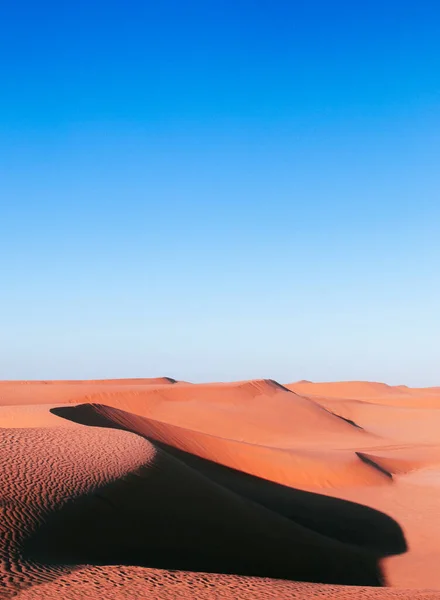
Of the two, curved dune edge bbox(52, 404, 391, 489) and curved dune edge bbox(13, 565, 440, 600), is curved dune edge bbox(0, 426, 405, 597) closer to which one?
curved dune edge bbox(13, 565, 440, 600)

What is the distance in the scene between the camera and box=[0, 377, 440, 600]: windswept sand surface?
693 centimetres

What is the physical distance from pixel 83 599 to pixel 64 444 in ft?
19.8

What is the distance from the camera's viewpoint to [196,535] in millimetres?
9812

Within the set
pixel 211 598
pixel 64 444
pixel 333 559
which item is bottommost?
pixel 333 559

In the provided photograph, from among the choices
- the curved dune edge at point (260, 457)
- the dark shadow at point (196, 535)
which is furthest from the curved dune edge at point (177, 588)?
the curved dune edge at point (260, 457)

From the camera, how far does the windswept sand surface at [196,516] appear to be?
6.93 meters

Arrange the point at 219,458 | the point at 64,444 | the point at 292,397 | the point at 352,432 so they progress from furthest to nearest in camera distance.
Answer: the point at 292,397 → the point at 352,432 → the point at 219,458 → the point at 64,444

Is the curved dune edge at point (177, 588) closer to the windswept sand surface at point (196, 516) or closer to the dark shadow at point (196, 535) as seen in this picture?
the windswept sand surface at point (196, 516)

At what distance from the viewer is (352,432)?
33406mm

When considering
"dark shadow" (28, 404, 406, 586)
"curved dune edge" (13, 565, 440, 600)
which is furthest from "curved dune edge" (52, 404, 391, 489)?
"curved dune edge" (13, 565, 440, 600)

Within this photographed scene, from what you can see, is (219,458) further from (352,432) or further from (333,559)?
(352,432)

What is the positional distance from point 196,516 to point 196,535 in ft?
2.22

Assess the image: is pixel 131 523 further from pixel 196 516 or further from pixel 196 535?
pixel 196 516

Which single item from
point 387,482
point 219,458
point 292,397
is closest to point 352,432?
point 292,397
